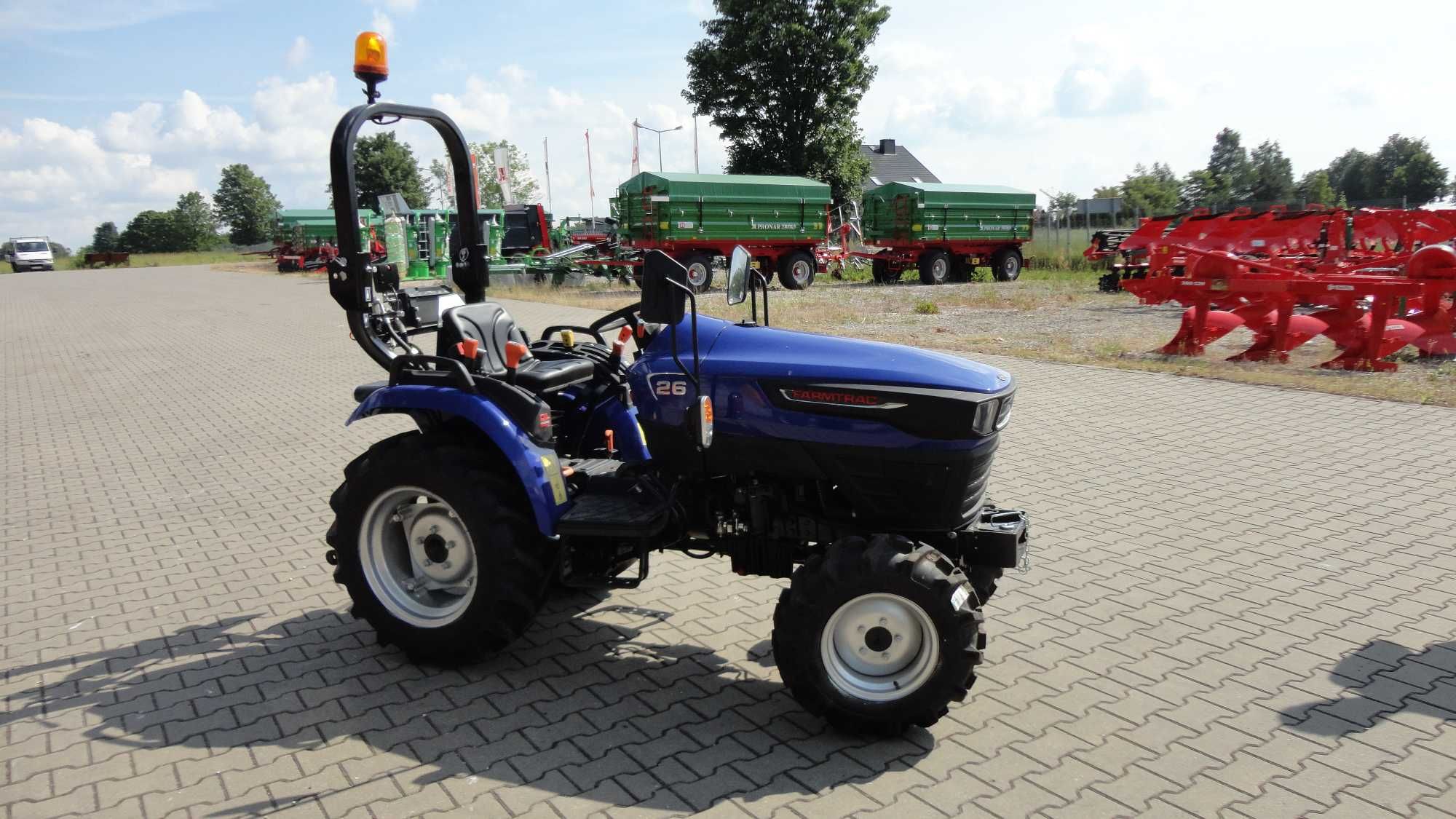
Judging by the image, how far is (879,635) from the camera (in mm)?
3184

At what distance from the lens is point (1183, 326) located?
11.4m

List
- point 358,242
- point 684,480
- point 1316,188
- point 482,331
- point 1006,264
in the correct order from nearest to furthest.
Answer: point 684,480
point 358,242
point 482,331
point 1006,264
point 1316,188

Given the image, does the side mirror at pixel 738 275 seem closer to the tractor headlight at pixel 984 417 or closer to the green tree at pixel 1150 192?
the tractor headlight at pixel 984 417

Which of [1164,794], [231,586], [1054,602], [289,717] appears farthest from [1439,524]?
[231,586]

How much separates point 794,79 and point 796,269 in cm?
1559

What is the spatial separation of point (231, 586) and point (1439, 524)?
A: 6157 mm

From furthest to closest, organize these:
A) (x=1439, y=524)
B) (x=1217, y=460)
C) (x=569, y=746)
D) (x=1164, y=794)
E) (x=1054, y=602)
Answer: (x=1217, y=460) → (x=1439, y=524) → (x=1054, y=602) → (x=569, y=746) → (x=1164, y=794)

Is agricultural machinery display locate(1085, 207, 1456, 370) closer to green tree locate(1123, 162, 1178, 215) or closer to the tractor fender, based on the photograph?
the tractor fender

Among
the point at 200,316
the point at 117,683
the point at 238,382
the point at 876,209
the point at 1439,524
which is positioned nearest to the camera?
the point at 117,683

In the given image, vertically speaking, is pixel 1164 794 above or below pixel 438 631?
below

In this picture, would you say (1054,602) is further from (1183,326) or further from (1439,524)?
(1183,326)

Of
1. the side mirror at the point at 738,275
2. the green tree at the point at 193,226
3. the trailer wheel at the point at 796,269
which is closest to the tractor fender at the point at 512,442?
the side mirror at the point at 738,275

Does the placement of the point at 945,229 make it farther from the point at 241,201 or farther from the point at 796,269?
the point at 241,201

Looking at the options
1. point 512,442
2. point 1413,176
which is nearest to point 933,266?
point 512,442
